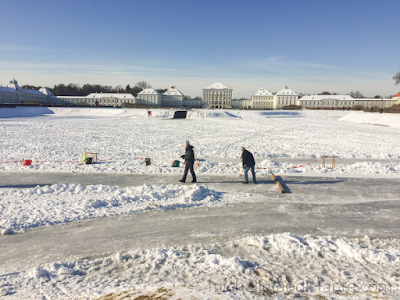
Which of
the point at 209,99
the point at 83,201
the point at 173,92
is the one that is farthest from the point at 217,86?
the point at 83,201

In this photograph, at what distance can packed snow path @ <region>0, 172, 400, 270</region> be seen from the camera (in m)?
5.89

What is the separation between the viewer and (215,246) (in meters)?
5.96

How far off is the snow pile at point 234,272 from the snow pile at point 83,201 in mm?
2305

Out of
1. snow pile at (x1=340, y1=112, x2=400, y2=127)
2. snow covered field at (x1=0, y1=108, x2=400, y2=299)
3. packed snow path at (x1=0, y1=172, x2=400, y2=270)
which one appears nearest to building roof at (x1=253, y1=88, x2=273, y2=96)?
snow pile at (x1=340, y1=112, x2=400, y2=127)

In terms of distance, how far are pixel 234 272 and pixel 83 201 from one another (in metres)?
5.37

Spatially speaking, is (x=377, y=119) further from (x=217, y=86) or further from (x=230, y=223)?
(x=217, y=86)

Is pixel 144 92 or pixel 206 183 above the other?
pixel 144 92

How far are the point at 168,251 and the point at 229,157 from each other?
424 inches

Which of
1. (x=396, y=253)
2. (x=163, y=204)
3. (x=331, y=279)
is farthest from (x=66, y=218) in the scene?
(x=396, y=253)

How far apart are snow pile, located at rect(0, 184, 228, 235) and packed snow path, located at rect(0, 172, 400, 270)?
38 centimetres

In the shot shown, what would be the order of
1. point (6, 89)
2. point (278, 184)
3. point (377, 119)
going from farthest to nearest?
point (6, 89)
point (377, 119)
point (278, 184)

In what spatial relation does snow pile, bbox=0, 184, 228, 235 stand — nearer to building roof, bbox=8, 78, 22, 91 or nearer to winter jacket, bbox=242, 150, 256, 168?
winter jacket, bbox=242, 150, 256, 168

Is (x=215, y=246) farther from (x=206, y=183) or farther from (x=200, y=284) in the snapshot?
(x=206, y=183)

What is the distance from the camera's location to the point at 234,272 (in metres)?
5.00
